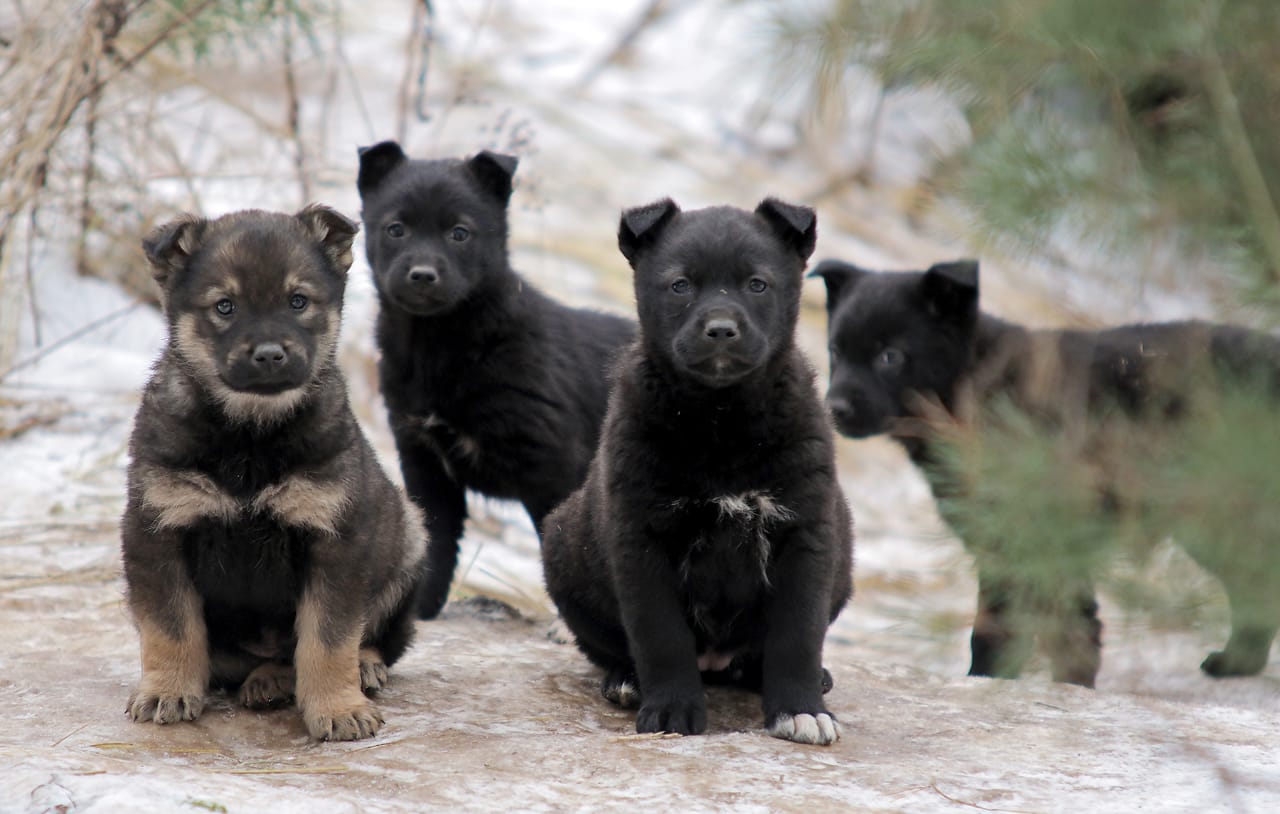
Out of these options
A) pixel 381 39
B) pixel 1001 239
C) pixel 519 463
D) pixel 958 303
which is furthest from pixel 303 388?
pixel 381 39

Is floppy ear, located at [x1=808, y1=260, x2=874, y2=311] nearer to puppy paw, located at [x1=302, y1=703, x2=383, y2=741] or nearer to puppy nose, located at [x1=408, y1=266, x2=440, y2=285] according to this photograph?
puppy nose, located at [x1=408, y1=266, x2=440, y2=285]

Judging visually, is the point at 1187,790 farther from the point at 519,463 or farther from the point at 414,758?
the point at 519,463

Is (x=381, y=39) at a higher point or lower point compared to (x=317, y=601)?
higher

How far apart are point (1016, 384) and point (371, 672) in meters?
2.94

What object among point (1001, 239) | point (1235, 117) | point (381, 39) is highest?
point (381, 39)

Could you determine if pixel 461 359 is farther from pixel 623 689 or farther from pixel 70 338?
pixel 70 338

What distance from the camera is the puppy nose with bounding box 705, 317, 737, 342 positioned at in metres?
4.19

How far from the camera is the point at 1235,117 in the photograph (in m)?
1.89

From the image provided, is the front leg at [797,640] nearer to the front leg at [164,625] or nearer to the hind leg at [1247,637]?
the front leg at [164,625]

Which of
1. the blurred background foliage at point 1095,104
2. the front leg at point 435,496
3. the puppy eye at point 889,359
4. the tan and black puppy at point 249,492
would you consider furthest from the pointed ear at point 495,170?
the blurred background foliage at point 1095,104

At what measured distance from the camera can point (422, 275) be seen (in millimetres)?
5734

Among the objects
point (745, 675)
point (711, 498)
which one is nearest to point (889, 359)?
point (745, 675)

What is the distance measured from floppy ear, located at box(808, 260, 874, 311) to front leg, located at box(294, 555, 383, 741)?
3447 millimetres

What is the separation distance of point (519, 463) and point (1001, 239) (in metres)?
3.92
